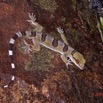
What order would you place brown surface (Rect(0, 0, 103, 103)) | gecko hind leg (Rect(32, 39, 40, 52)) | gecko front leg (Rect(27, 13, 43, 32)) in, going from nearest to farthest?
brown surface (Rect(0, 0, 103, 103))
gecko hind leg (Rect(32, 39, 40, 52))
gecko front leg (Rect(27, 13, 43, 32))

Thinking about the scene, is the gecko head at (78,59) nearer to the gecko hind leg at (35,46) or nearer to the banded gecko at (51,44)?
the banded gecko at (51,44)

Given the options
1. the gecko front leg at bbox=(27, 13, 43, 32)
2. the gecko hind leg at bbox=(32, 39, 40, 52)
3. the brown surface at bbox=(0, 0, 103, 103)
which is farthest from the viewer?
the gecko front leg at bbox=(27, 13, 43, 32)

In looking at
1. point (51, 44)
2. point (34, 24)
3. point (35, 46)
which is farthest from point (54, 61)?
point (34, 24)

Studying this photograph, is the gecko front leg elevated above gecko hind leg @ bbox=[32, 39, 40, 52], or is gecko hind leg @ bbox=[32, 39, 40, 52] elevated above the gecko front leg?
the gecko front leg

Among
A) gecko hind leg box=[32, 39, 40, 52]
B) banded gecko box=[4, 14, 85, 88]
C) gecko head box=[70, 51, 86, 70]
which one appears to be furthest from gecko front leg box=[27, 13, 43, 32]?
gecko head box=[70, 51, 86, 70]

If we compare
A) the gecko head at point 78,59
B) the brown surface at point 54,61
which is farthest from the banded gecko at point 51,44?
the brown surface at point 54,61

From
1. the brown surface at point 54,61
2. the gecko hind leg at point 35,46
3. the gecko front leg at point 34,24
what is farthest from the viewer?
the gecko front leg at point 34,24

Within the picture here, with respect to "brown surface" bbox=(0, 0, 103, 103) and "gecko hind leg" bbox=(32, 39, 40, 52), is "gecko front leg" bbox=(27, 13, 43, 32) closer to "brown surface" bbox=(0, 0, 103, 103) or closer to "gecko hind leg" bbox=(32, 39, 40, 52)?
"brown surface" bbox=(0, 0, 103, 103)

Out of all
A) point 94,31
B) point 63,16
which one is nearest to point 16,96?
point 63,16
